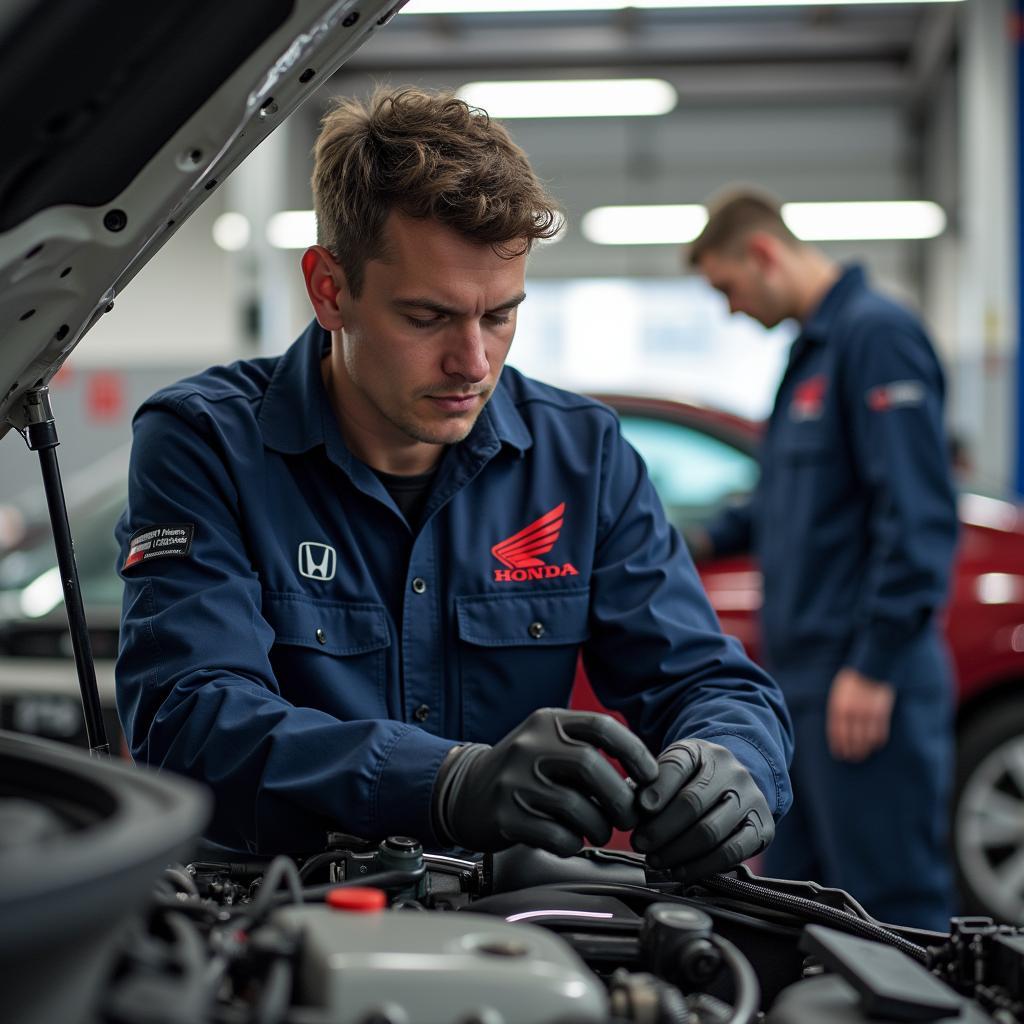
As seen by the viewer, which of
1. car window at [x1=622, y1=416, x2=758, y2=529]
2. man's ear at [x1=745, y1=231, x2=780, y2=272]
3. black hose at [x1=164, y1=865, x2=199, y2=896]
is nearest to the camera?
black hose at [x1=164, y1=865, x2=199, y2=896]

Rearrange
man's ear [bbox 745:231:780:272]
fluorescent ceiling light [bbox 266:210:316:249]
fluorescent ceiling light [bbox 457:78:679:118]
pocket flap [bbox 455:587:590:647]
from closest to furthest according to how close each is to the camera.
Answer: pocket flap [bbox 455:587:590:647] → man's ear [bbox 745:231:780:272] → fluorescent ceiling light [bbox 457:78:679:118] → fluorescent ceiling light [bbox 266:210:316:249]

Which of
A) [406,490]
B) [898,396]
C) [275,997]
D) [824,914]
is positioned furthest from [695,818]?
[898,396]

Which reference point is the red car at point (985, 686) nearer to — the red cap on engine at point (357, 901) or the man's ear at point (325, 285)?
the man's ear at point (325, 285)

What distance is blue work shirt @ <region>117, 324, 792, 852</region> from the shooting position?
4.55ft

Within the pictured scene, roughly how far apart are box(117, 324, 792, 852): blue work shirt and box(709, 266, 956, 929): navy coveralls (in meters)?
1.00

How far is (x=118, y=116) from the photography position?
1.08 m

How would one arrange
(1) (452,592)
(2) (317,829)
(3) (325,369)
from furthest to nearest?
(3) (325,369)
(1) (452,592)
(2) (317,829)

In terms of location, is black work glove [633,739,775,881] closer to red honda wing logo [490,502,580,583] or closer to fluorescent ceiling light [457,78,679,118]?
red honda wing logo [490,502,580,583]

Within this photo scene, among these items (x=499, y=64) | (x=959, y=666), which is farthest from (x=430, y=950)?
(x=499, y=64)

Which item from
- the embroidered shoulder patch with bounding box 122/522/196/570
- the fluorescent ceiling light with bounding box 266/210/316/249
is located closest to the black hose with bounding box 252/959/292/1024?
the embroidered shoulder patch with bounding box 122/522/196/570

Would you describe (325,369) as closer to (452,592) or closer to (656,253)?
(452,592)

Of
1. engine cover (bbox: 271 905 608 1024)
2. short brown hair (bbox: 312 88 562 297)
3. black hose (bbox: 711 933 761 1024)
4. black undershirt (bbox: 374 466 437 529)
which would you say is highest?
short brown hair (bbox: 312 88 562 297)

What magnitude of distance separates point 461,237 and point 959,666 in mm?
2334

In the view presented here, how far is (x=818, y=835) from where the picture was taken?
2.73 metres
